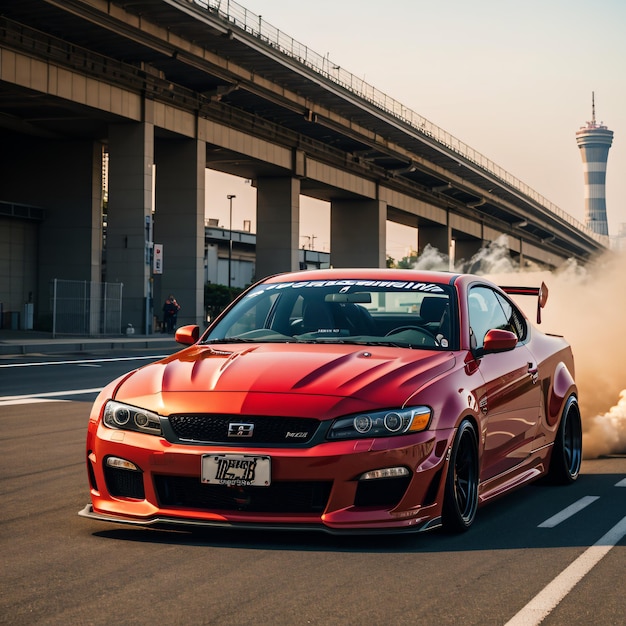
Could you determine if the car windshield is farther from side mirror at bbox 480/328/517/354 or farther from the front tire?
the front tire

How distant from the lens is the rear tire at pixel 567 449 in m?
8.56

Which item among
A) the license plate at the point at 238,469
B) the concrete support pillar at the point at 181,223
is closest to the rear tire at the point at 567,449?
the license plate at the point at 238,469

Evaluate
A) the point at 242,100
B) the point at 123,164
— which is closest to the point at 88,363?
the point at 123,164

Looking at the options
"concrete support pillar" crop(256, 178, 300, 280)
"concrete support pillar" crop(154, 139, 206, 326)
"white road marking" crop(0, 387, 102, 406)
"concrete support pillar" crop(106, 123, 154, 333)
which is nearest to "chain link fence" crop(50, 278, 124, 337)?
"concrete support pillar" crop(106, 123, 154, 333)

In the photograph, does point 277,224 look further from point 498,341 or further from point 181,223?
point 498,341

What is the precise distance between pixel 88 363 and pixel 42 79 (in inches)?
551

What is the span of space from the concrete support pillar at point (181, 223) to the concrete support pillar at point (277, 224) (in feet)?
30.2

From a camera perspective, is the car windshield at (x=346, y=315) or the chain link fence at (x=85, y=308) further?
the chain link fence at (x=85, y=308)

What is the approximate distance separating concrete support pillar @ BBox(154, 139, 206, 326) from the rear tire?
38.8m

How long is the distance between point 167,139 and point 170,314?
23.7 feet

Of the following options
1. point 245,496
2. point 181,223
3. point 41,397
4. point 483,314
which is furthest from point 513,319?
point 181,223

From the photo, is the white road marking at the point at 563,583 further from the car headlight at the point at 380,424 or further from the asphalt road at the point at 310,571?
the car headlight at the point at 380,424

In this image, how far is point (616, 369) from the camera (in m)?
12.9

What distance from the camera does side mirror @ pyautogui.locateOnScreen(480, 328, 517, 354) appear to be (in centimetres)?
705
